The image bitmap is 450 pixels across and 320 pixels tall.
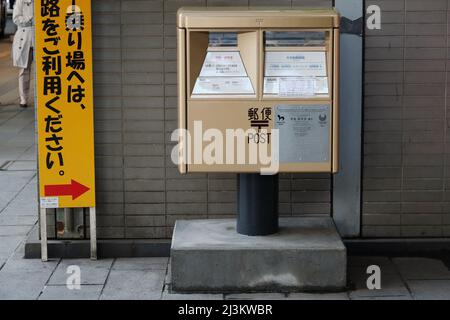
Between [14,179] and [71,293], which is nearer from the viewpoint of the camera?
[71,293]

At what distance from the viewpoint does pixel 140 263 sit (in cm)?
639

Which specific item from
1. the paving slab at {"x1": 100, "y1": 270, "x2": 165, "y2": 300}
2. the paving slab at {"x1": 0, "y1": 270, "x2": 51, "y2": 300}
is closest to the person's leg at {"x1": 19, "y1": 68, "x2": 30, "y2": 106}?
the paving slab at {"x1": 0, "y1": 270, "x2": 51, "y2": 300}

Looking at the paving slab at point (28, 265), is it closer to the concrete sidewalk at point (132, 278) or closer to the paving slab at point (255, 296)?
the concrete sidewalk at point (132, 278)

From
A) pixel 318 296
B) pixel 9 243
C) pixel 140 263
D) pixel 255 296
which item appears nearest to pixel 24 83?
pixel 9 243

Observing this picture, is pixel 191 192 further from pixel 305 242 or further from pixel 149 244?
pixel 305 242

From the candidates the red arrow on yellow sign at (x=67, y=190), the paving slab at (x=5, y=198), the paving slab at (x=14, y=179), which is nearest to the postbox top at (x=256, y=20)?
the red arrow on yellow sign at (x=67, y=190)

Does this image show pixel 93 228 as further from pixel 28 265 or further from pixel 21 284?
pixel 21 284

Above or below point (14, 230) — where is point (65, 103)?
above

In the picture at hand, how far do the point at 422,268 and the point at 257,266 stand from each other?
133cm

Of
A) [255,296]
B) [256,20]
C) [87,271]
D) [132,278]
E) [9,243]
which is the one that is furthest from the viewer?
[9,243]

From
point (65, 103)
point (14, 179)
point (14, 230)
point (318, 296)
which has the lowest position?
point (318, 296)

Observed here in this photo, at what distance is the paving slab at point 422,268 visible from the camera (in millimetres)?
6109

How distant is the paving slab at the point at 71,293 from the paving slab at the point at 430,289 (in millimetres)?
2112

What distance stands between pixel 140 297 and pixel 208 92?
142 cm
